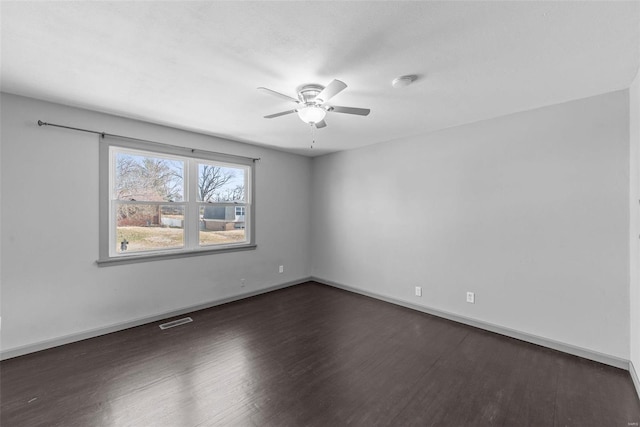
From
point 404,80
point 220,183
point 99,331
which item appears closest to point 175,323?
point 99,331

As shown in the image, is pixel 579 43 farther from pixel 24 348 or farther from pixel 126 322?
pixel 24 348

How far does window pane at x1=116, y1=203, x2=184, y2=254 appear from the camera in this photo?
3.29 metres

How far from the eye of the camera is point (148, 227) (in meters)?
3.50

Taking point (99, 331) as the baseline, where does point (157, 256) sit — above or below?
above

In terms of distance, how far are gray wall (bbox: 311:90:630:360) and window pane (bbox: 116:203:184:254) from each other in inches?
116

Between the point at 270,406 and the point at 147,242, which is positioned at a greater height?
the point at 147,242

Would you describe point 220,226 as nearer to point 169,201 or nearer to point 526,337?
point 169,201

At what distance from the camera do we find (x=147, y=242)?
3500 millimetres

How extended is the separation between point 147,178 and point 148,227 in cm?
65

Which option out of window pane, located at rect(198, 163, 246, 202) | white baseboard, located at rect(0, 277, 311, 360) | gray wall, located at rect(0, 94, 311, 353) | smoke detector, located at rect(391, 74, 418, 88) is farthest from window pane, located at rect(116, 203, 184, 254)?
smoke detector, located at rect(391, 74, 418, 88)

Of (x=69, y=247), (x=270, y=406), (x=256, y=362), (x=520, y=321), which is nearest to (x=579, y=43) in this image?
(x=520, y=321)

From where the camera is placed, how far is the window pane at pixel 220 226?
4062 mm

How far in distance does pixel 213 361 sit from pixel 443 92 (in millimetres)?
3356

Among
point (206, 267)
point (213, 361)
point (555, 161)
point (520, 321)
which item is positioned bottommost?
point (213, 361)
